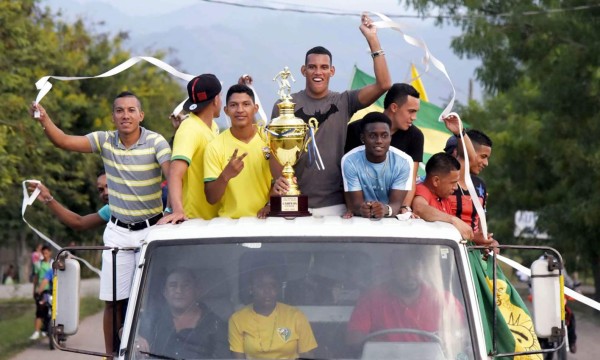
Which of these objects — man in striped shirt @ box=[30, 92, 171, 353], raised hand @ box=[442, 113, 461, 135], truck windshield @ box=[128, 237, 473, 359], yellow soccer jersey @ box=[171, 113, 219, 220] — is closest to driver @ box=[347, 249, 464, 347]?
truck windshield @ box=[128, 237, 473, 359]

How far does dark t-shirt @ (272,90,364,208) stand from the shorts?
103 centimetres

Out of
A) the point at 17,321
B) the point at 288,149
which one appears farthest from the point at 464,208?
the point at 17,321

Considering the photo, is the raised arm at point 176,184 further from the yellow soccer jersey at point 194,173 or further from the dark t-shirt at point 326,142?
the dark t-shirt at point 326,142

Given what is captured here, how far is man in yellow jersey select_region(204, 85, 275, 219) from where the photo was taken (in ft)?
24.4

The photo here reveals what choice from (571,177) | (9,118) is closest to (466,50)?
(571,177)

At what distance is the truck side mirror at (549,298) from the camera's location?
6.04 meters

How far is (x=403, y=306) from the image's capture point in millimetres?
6023

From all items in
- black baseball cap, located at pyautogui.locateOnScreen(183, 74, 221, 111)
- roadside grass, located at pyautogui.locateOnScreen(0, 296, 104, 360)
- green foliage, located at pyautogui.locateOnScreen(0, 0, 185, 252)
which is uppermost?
black baseball cap, located at pyautogui.locateOnScreen(183, 74, 221, 111)

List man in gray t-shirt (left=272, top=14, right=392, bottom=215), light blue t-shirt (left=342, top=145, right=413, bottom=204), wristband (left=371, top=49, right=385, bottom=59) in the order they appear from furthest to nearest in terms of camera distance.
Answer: wristband (left=371, top=49, right=385, bottom=59) < man in gray t-shirt (left=272, top=14, right=392, bottom=215) < light blue t-shirt (left=342, top=145, right=413, bottom=204)

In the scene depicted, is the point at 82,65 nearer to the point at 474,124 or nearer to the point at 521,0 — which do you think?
the point at 474,124

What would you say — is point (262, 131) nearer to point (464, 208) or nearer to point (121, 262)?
point (121, 262)

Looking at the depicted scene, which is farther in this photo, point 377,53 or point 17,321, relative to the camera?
point 17,321

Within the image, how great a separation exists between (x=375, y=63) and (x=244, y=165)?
118 centimetres

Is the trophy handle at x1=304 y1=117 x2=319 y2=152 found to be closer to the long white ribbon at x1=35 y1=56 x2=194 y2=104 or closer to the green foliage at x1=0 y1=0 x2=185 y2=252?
the long white ribbon at x1=35 y1=56 x2=194 y2=104
